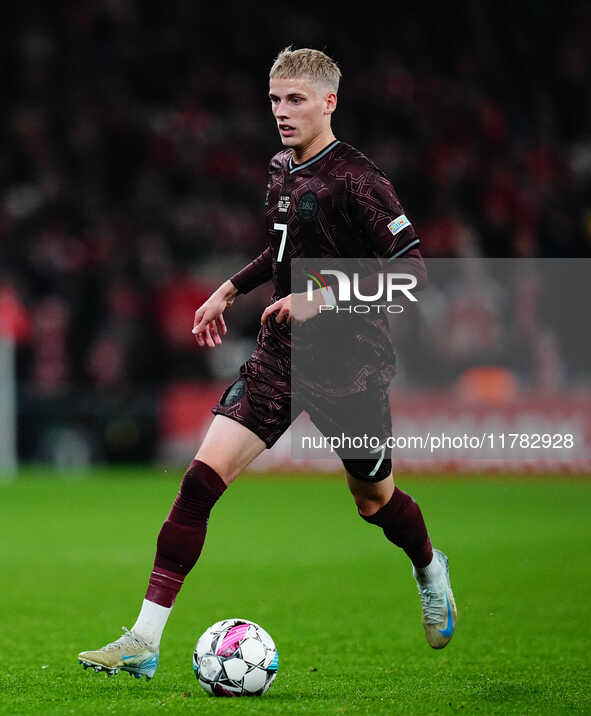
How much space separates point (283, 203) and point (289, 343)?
52 centimetres

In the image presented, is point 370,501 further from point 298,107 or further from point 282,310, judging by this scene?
point 298,107

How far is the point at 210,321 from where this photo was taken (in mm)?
5062

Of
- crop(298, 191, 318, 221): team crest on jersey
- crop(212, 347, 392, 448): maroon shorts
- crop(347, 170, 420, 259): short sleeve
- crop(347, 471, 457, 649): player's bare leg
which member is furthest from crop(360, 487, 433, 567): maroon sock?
crop(298, 191, 318, 221): team crest on jersey

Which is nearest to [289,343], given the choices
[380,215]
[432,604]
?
[380,215]

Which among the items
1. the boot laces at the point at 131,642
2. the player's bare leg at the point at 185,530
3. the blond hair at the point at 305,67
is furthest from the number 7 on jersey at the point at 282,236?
the boot laces at the point at 131,642

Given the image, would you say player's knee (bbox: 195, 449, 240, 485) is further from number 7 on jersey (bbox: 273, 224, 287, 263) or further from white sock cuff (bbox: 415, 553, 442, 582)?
white sock cuff (bbox: 415, 553, 442, 582)

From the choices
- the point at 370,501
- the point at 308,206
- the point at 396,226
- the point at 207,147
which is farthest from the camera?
the point at 207,147

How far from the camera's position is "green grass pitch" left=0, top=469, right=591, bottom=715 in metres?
4.54

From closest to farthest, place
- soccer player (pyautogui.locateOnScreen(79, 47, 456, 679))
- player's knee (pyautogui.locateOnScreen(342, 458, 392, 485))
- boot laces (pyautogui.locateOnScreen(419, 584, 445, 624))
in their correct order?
soccer player (pyautogui.locateOnScreen(79, 47, 456, 679))
player's knee (pyautogui.locateOnScreen(342, 458, 392, 485))
boot laces (pyautogui.locateOnScreen(419, 584, 445, 624))

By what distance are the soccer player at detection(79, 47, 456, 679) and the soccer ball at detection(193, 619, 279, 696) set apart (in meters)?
0.18

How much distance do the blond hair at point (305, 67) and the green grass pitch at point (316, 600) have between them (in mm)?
2208

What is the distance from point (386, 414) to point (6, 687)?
1720 millimetres

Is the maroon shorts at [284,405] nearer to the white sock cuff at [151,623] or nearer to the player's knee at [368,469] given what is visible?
the player's knee at [368,469]

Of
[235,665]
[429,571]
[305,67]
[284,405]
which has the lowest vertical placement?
[235,665]
